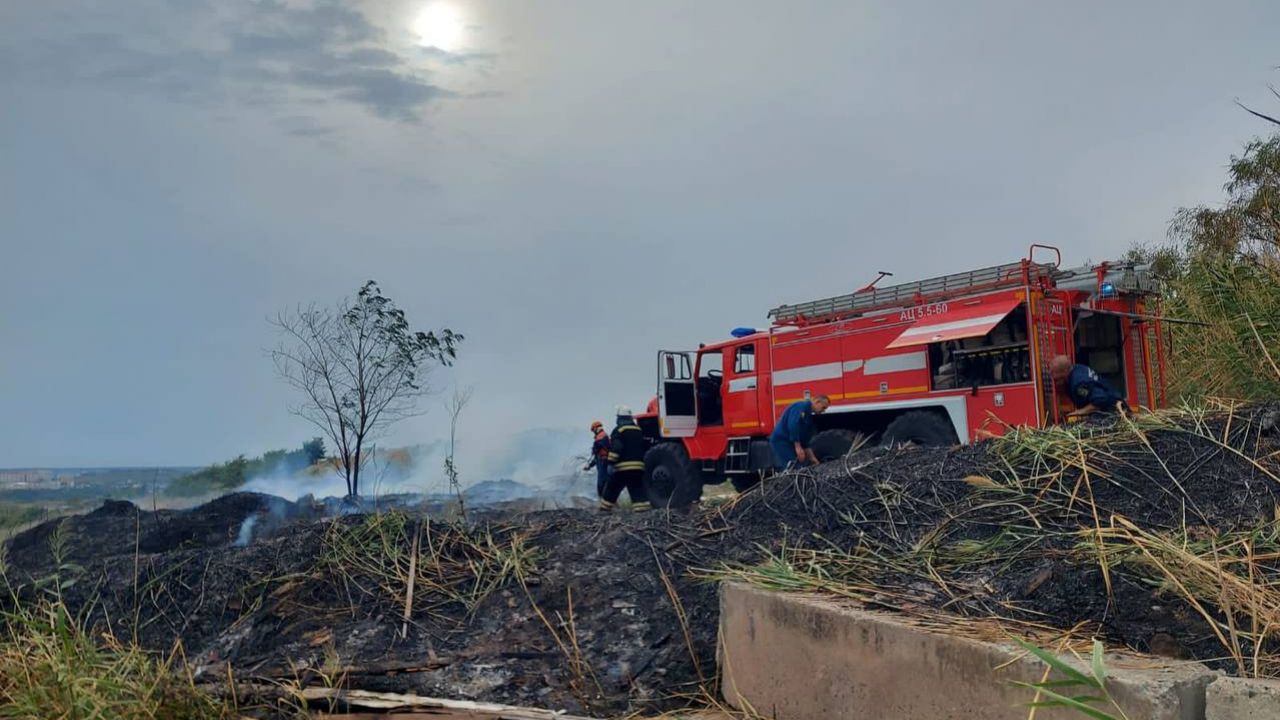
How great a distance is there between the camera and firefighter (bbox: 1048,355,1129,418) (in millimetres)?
8547

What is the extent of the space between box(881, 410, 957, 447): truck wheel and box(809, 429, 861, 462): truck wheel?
1.42 ft

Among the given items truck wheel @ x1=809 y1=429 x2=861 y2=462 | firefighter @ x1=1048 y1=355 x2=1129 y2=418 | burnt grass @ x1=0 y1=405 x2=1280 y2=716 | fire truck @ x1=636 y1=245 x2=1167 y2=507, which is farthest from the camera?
truck wheel @ x1=809 y1=429 x2=861 y2=462

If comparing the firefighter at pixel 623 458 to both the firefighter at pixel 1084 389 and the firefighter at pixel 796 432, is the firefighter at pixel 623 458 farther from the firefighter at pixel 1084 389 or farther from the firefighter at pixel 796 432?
the firefighter at pixel 1084 389

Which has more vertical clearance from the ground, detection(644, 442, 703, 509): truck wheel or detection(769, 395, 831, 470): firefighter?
detection(769, 395, 831, 470): firefighter

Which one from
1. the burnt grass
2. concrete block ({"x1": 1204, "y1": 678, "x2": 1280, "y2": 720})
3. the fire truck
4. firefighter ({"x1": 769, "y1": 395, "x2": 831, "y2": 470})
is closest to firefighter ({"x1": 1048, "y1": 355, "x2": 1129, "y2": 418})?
the fire truck

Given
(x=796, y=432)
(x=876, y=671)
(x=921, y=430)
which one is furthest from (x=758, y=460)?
(x=876, y=671)

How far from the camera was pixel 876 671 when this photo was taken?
3955mm

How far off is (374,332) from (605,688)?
8.88 metres

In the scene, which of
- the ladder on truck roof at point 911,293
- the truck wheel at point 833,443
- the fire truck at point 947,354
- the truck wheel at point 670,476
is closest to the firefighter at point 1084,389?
the fire truck at point 947,354

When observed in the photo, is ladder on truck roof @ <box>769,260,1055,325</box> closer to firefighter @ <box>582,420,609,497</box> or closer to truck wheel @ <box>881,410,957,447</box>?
truck wheel @ <box>881,410,957,447</box>

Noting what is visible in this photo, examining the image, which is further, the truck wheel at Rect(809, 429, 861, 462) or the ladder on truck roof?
the truck wheel at Rect(809, 429, 861, 462)

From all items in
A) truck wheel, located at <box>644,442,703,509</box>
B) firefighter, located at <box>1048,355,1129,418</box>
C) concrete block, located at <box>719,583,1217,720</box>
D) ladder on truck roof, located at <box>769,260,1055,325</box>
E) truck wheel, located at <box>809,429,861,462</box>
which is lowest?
concrete block, located at <box>719,583,1217,720</box>

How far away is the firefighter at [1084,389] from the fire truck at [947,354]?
0.37 m

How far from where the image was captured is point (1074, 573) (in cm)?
414
